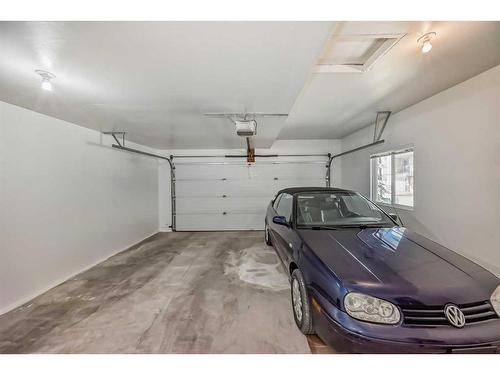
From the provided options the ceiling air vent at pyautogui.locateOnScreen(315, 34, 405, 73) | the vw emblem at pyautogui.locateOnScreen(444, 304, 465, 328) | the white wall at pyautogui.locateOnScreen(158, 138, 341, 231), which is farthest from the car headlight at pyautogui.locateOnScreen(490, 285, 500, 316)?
the white wall at pyautogui.locateOnScreen(158, 138, 341, 231)

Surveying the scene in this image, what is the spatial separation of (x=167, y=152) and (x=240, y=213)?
9.33 feet

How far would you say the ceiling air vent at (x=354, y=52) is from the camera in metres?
1.69

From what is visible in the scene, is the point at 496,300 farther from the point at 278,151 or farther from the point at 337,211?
the point at 278,151

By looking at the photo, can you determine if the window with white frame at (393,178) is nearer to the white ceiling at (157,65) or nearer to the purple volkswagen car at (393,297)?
the purple volkswagen car at (393,297)

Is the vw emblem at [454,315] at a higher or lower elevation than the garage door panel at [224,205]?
lower

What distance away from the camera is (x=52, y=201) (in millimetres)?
2904

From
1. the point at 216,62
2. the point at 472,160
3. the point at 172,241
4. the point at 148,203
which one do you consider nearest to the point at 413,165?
the point at 472,160

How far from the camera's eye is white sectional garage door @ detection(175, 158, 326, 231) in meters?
6.20

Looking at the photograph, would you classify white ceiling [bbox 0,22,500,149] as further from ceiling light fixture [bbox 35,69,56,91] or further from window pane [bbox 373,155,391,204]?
window pane [bbox 373,155,391,204]

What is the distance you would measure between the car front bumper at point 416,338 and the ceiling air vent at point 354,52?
6.80ft

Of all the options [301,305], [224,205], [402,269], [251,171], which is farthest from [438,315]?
[224,205]

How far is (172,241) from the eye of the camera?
5191mm

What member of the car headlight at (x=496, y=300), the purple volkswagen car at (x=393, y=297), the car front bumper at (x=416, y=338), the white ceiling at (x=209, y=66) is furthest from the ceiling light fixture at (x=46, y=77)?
the car headlight at (x=496, y=300)

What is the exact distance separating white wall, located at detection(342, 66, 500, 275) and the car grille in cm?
151
